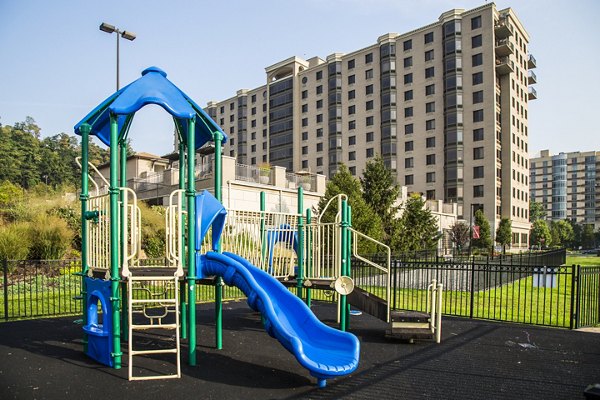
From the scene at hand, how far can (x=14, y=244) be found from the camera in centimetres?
1543

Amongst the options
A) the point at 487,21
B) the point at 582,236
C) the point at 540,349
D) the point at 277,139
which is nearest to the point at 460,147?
the point at 487,21

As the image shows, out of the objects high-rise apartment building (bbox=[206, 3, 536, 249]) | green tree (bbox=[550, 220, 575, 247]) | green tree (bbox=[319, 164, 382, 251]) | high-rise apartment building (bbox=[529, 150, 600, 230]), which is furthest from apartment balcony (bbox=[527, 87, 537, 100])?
high-rise apartment building (bbox=[529, 150, 600, 230])

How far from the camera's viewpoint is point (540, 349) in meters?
7.82

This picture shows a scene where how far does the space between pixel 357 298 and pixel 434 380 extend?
97.7 inches

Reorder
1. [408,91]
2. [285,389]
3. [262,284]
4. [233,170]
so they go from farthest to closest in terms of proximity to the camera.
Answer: [408,91], [233,170], [262,284], [285,389]

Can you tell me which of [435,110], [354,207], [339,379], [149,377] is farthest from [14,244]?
[435,110]

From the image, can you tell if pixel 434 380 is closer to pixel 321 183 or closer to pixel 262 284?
pixel 262 284

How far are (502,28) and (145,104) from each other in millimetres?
60037

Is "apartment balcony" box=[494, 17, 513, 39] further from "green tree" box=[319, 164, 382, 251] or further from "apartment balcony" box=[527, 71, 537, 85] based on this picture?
"green tree" box=[319, 164, 382, 251]

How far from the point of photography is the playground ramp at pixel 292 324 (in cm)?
556

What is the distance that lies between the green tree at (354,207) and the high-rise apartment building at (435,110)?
34566 mm

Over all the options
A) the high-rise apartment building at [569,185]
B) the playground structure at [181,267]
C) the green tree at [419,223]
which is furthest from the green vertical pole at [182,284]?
the high-rise apartment building at [569,185]

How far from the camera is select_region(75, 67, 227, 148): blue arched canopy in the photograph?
639cm

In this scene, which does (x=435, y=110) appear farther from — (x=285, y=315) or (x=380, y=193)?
(x=285, y=315)
